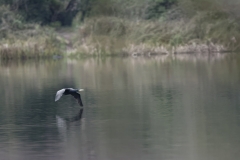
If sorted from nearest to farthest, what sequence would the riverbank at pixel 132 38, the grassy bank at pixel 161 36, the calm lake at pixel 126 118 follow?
1. the calm lake at pixel 126 118
2. the grassy bank at pixel 161 36
3. the riverbank at pixel 132 38

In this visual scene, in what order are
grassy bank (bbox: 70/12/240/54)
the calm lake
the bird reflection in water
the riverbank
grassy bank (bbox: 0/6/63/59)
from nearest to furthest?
the calm lake
the bird reflection in water
grassy bank (bbox: 70/12/240/54)
the riverbank
grassy bank (bbox: 0/6/63/59)

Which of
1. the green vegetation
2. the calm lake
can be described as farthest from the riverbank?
the calm lake

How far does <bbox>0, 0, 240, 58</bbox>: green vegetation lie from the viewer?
1639 inches

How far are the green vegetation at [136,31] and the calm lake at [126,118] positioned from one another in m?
14.9

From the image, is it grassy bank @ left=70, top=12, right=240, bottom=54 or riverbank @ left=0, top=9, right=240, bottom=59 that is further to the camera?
riverbank @ left=0, top=9, right=240, bottom=59

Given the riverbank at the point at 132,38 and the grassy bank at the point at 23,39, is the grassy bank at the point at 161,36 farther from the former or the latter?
the grassy bank at the point at 23,39

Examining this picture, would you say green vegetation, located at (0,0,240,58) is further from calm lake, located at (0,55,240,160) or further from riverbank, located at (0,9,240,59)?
calm lake, located at (0,55,240,160)

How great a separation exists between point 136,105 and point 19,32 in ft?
92.0

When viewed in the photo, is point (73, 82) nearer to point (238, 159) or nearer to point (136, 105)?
point (136, 105)

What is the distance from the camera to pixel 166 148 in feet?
38.0

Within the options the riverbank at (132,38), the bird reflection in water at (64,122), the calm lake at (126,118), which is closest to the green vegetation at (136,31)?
the riverbank at (132,38)

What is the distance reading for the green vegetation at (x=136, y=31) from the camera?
137ft

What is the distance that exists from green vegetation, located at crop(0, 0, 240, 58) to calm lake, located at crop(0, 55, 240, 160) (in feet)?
49.0

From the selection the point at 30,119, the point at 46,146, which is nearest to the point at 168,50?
the point at 30,119
